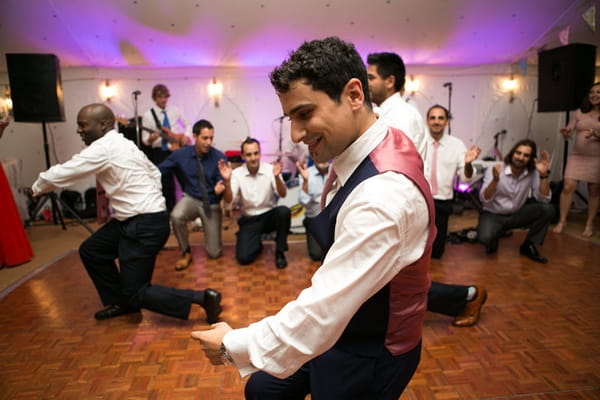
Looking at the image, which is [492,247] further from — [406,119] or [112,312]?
[112,312]

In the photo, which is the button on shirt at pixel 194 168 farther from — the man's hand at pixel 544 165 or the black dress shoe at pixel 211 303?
the man's hand at pixel 544 165

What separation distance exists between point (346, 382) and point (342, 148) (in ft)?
1.84

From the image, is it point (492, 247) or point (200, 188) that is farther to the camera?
point (200, 188)

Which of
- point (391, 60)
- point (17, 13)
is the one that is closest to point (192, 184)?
point (391, 60)

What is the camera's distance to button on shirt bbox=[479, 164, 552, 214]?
12.3ft

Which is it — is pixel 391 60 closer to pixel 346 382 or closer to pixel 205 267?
pixel 346 382

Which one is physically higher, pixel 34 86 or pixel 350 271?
pixel 34 86

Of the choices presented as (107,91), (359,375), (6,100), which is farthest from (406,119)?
(107,91)

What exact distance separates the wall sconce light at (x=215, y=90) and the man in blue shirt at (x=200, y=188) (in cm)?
310

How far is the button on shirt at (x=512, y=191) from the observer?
3.75m

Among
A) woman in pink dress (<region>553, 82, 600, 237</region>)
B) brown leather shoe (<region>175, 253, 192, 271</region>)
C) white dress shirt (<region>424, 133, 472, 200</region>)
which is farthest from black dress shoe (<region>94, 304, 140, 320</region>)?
woman in pink dress (<region>553, 82, 600, 237</region>)

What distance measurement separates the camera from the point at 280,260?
3641mm

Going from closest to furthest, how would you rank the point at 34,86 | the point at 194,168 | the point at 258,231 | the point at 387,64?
1. the point at 387,64
2. the point at 258,231
3. the point at 194,168
4. the point at 34,86

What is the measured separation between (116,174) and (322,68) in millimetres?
1959
